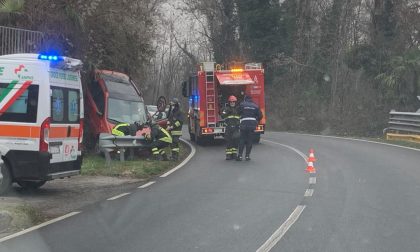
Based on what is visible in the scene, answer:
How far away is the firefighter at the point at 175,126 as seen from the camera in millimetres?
16619

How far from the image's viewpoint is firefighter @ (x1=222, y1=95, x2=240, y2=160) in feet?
54.5

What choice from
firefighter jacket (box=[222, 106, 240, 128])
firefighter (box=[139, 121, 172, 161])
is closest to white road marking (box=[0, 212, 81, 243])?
firefighter (box=[139, 121, 172, 161])

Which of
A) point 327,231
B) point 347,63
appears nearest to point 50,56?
point 327,231

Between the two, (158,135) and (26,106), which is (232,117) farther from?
(26,106)

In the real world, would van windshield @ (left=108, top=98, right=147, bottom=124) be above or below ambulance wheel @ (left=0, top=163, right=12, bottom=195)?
above

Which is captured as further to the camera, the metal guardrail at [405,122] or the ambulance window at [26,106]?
the metal guardrail at [405,122]

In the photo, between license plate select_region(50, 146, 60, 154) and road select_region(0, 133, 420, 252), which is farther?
license plate select_region(50, 146, 60, 154)

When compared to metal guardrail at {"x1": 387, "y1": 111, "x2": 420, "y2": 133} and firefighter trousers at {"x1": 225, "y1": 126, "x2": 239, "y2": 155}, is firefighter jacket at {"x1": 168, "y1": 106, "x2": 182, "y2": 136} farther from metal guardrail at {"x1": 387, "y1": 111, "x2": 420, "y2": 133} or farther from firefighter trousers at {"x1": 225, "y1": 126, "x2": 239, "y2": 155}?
metal guardrail at {"x1": 387, "y1": 111, "x2": 420, "y2": 133}

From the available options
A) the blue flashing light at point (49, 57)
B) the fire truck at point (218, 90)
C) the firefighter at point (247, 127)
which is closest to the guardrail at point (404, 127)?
the fire truck at point (218, 90)

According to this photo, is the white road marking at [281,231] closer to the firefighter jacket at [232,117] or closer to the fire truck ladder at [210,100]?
the firefighter jacket at [232,117]

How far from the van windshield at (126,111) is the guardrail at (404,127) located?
35.8 ft

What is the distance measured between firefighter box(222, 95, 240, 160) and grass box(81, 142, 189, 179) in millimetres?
1584

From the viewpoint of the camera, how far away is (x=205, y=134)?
21375 millimetres

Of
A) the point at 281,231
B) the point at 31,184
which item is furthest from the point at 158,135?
the point at 281,231
